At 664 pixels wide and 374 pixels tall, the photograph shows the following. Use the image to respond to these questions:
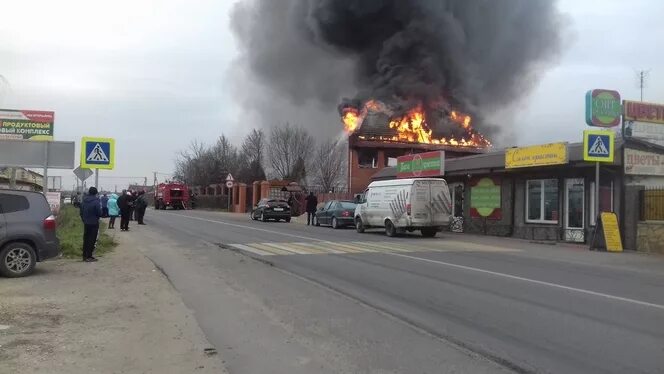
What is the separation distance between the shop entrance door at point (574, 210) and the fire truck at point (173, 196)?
147 ft

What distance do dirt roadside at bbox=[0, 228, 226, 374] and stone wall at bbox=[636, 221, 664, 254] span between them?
1397cm

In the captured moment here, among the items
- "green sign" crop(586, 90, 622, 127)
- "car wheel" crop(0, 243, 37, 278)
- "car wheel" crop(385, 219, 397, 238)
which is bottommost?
"car wheel" crop(0, 243, 37, 278)

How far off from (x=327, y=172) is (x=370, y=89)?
1342 centimetres

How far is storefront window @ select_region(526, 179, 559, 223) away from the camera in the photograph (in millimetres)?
21125

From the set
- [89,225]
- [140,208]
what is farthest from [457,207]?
[89,225]

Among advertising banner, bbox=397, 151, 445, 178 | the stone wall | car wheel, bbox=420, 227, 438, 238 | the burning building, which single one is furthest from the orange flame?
the stone wall

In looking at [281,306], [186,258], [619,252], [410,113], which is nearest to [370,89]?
[410,113]

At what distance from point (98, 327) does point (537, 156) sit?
17.4 meters

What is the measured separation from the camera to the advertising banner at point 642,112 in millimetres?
19891

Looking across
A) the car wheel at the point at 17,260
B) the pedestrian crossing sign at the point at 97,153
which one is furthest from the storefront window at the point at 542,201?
the car wheel at the point at 17,260

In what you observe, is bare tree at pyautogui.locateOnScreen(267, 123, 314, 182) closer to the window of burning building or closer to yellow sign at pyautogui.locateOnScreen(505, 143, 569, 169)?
the window of burning building

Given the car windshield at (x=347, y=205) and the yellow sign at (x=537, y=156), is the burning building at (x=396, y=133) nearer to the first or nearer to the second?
the car windshield at (x=347, y=205)

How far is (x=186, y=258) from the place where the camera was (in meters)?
13.5

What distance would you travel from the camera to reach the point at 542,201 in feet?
70.9
